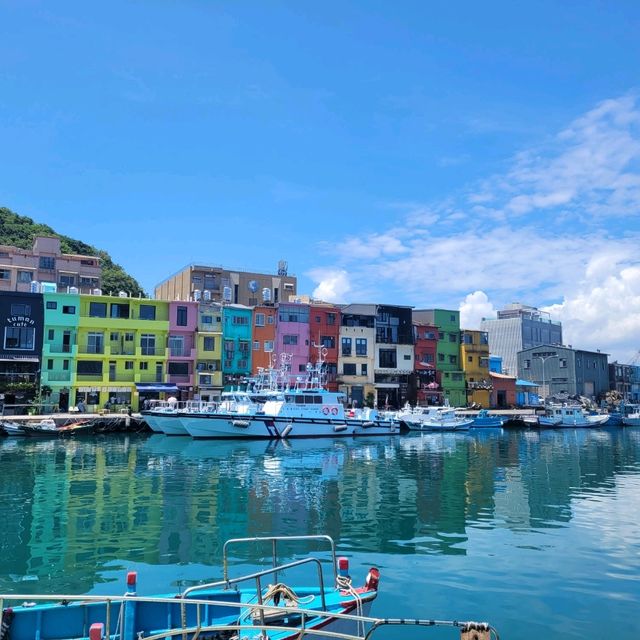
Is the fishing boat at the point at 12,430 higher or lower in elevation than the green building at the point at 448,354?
lower

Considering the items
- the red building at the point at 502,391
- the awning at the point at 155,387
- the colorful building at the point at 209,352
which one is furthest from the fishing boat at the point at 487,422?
the awning at the point at 155,387

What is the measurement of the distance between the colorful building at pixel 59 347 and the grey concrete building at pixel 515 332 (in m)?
60.3

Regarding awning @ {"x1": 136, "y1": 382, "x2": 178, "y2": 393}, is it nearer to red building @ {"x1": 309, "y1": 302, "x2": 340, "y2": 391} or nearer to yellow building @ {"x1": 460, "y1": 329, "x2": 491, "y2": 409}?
red building @ {"x1": 309, "y1": 302, "x2": 340, "y2": 391}

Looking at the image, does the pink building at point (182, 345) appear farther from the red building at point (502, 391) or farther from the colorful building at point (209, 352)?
the red building at point (502, 391)

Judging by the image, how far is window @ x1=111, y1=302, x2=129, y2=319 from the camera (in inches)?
2159

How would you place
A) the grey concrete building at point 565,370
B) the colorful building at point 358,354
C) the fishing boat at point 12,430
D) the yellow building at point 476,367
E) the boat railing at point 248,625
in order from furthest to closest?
the grey concrete building at point 565,370 → the yellow building at point 476,367 → the colorful building at point 358,354 → the fishing boat at point 12,430 → the boat railing at point 248,625

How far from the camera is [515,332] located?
92.6 metres

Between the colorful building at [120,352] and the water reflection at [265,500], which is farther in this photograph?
the colorful building at [120,352]

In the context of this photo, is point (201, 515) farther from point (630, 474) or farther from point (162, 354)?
point (162, 354)

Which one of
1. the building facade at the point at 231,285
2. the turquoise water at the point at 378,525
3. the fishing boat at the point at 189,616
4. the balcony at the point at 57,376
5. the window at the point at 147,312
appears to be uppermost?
the building facade at the point at 231,285

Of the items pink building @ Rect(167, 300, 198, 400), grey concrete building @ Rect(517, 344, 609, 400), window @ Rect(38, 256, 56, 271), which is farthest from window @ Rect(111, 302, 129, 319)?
grey concrete building @ Rect(517, 344, 609, 400)

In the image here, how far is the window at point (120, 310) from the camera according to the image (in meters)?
54.8

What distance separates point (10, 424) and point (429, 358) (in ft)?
151

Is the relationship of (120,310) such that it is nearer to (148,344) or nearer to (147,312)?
(147,312)
